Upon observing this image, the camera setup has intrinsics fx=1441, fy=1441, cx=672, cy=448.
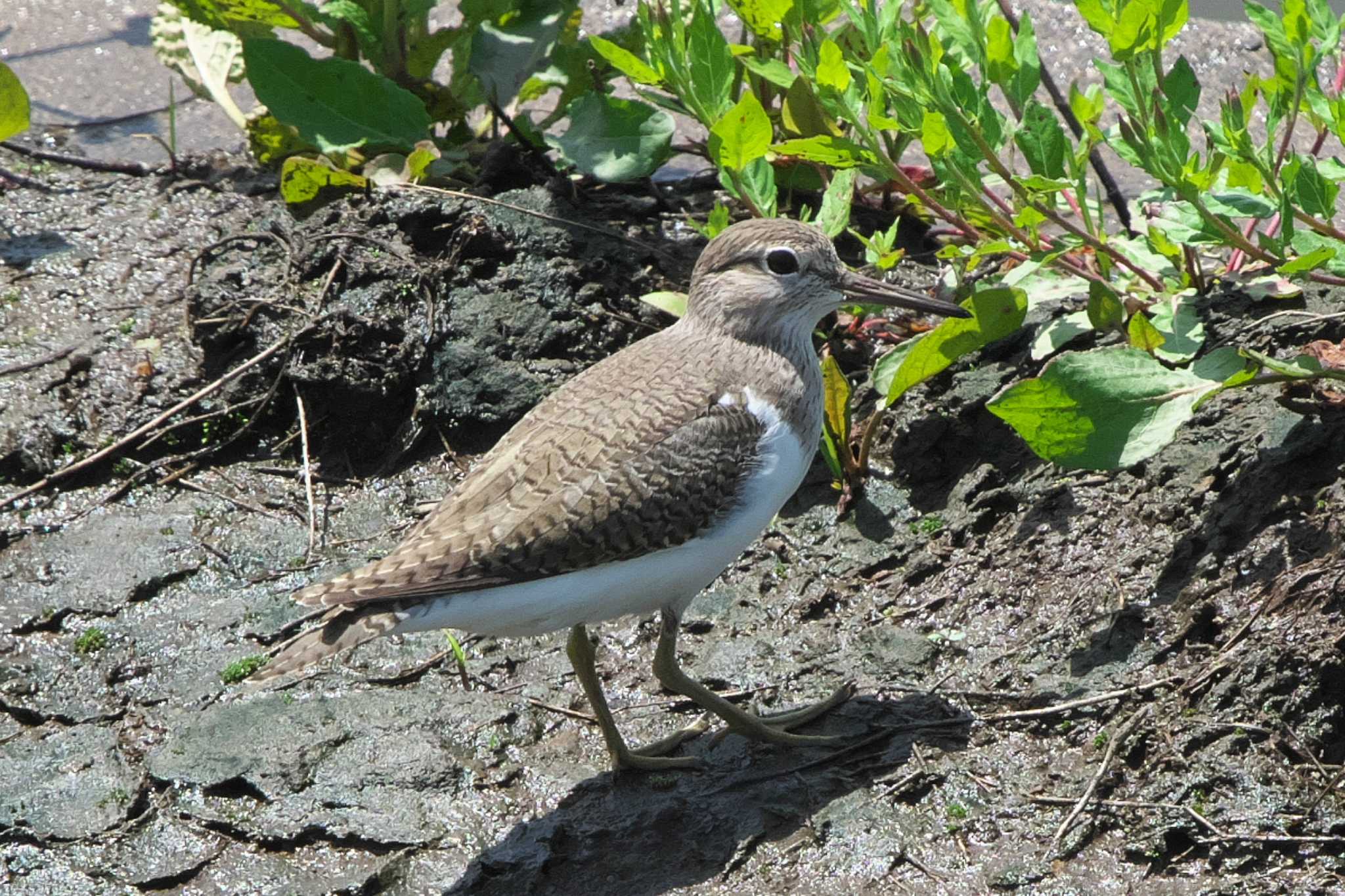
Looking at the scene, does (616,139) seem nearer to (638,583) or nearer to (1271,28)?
(638,583)

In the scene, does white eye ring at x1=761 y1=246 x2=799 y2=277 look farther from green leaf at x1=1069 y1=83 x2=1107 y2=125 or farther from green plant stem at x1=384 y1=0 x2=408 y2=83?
green plant stem at x1=384 y1=0 x2=408 y2=83

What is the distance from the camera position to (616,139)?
20.8ft

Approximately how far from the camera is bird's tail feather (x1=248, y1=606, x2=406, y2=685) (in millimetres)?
4152

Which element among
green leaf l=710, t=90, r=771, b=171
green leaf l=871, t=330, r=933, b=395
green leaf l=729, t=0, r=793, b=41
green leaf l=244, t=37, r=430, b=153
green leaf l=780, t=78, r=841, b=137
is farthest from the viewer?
green leaf l=244, t=37, r=430, b=153

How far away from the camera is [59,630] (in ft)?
17.5

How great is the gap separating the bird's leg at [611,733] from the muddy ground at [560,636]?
0.06m

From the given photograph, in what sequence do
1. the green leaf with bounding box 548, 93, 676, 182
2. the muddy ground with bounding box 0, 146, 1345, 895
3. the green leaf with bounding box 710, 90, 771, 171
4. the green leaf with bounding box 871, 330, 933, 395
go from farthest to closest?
the green leaf with bounding box 548, 93, 676, 182
the green leaf with bounding box 871, 330, 933, 395
the green leaf with bounding box 710, 90, 771, 171
the muddy ground with bounding box 0, 146, 1345, 895

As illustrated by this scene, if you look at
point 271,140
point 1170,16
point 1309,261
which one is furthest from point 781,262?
point 271,140

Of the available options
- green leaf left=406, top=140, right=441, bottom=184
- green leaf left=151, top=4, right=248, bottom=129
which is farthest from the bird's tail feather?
green leaf left=151, top=4, right=248, bottom=129

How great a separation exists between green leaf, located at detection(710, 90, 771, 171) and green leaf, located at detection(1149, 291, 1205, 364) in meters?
1.53

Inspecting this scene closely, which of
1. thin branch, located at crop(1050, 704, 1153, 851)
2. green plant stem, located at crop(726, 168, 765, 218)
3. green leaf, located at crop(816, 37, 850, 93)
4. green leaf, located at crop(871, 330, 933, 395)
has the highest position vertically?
green leaf, located at crop(816, 37, 850, 93)

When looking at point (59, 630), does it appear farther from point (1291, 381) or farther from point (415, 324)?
point (1291, 381)

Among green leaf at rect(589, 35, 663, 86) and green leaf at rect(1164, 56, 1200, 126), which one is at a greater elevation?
green leaf at rect(589, 35, 663, 86)

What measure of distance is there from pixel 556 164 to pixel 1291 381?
11.6 feet
